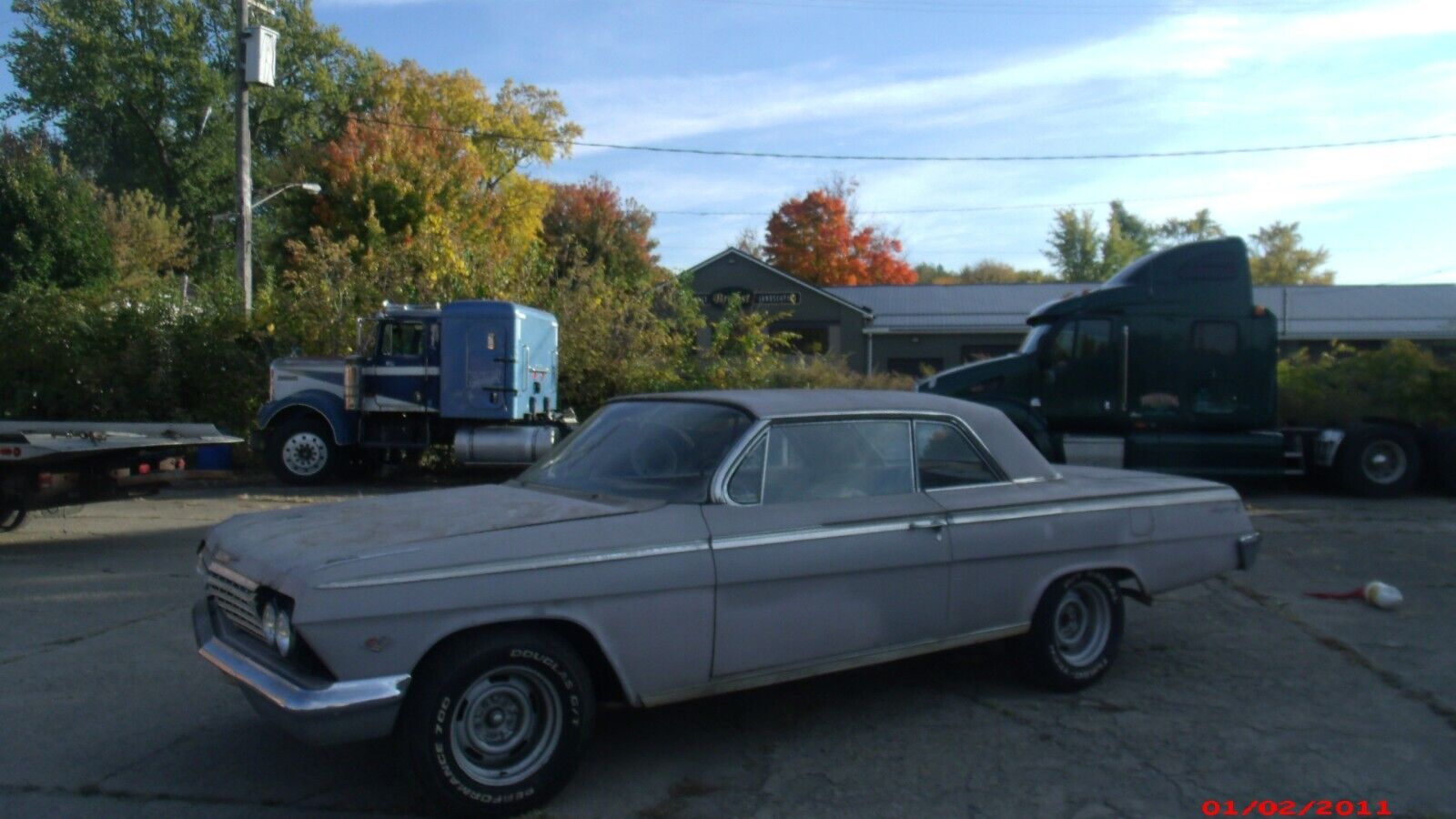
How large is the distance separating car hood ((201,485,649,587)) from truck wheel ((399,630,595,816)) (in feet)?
1.41

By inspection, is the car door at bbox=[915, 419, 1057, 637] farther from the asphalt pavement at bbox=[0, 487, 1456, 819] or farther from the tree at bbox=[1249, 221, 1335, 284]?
the tree at bbox=[1249, 221, 1335, 284]

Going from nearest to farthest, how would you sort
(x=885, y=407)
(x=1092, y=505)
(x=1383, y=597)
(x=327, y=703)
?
(x=327, y=703) < (x=885, y=407) < (x=1092, y=505) < (x=1383, y=597)

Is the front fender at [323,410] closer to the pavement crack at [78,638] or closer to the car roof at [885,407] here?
the pavement crack at [78,638]

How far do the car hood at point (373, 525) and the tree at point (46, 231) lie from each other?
27134 millimetres

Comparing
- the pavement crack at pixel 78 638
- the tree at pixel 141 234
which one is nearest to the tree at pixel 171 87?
the tree at pixel 141 234

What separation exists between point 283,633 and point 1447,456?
15.3m

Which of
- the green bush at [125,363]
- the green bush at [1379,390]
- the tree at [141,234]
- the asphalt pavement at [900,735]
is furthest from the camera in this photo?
the tree at [141,234]

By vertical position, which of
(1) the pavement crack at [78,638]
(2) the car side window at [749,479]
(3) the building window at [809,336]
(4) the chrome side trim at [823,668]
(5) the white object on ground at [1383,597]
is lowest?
(1) the pavement crack at [78,638]

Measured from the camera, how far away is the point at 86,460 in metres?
9.38

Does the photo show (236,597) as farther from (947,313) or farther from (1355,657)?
(947,313)

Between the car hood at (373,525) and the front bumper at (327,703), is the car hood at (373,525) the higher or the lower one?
the higher one

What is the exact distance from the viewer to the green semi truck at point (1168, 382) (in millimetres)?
13797

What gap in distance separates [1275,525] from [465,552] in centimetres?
1032

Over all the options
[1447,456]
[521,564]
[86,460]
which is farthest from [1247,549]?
[1447,456]
